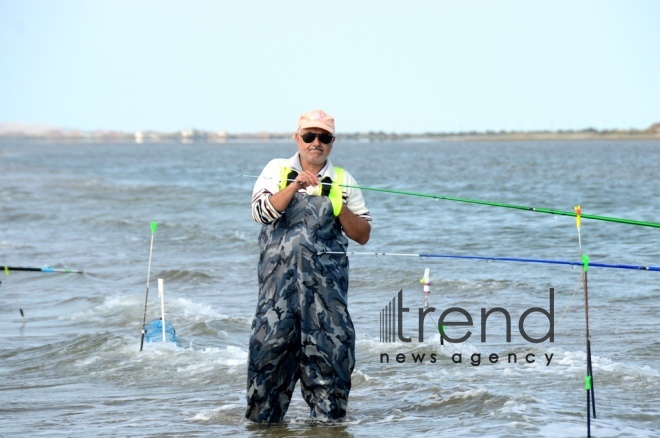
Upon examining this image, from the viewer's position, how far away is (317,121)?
232 inches

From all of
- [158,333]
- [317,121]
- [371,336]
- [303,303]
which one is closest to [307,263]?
[303,303]

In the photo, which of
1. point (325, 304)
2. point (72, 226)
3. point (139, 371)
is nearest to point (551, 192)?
point (72, 226)

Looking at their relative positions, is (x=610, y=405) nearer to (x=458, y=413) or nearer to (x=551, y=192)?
(x=458, y=413)

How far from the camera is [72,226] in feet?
76.1

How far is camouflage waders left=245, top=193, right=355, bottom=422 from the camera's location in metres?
5.96

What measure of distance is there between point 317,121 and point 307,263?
76cm

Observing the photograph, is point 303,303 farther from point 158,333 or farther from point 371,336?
point 158,333

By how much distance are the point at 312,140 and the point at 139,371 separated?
352cm

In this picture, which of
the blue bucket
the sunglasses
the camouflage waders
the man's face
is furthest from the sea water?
the sunglasses

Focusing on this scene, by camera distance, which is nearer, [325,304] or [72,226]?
[325,304]

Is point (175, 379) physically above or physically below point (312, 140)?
below

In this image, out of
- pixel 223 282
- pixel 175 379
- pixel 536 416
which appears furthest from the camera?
pixel 223 282

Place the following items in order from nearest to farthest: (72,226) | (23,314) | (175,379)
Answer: (175,379)
(23,314)
(72,226)

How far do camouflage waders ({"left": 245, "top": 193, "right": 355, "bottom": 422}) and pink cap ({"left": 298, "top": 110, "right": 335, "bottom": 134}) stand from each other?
371 millimetres
